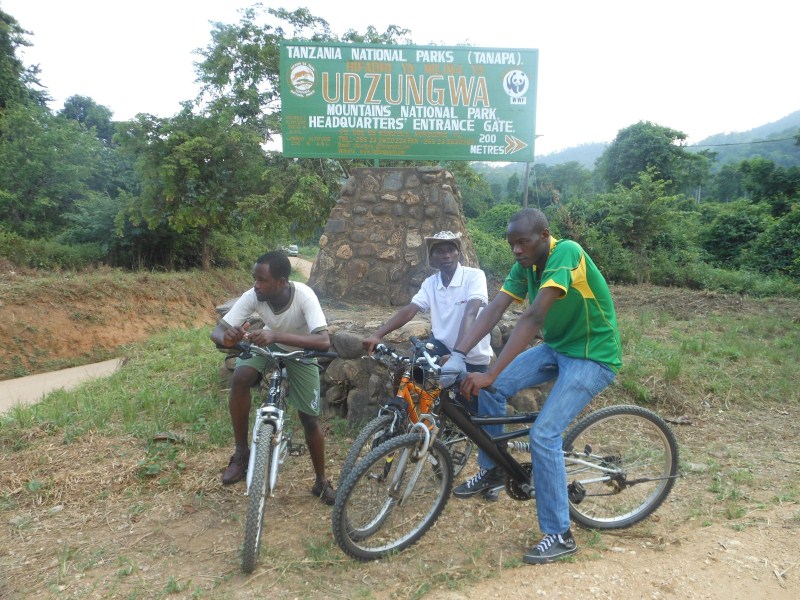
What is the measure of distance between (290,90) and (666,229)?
13.7m

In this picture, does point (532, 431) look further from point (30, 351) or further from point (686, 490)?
point (30, 351)

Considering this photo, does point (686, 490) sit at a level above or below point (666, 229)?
below

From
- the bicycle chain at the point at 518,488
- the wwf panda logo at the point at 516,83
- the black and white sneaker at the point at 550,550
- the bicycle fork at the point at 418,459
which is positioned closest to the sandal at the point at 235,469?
the bicycle fork at the point at 418,459

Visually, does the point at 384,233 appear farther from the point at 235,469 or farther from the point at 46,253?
the point at 46,253

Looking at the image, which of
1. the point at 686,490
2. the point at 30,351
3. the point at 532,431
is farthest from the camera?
→ the point at 30,351

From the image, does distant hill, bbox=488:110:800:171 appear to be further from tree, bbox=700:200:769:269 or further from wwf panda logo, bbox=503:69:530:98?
wwf panda logo, bbox=503:69:530:98

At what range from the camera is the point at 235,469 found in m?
3.79

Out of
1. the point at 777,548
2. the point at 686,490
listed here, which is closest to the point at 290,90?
the point at 686,490

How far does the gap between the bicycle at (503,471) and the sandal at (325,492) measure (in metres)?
0.64

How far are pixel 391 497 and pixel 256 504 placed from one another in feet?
2.34

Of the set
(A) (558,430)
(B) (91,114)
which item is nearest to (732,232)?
(A) (558,430)

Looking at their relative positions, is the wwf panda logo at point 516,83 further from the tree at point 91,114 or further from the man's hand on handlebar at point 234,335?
the tree at point 91,114

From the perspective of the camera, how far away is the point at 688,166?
104 feet

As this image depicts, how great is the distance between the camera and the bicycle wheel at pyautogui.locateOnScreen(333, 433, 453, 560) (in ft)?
9.34
